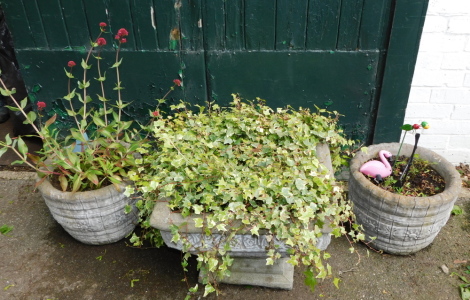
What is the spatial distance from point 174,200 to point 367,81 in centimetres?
181

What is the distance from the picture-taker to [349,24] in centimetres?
263

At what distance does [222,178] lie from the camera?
1.86 metres

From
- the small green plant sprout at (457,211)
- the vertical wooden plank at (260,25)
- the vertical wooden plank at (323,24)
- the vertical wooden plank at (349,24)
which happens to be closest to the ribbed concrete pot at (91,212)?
the vertical wooden plank at (260,25)

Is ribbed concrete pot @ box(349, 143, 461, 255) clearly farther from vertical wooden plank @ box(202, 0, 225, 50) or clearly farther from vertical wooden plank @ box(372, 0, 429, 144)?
vertical wooden plank @ box(202, 0, 225, 50)

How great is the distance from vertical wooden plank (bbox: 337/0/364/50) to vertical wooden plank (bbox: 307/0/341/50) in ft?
0.12

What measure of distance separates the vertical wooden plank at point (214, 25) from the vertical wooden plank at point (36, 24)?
3.97 feet

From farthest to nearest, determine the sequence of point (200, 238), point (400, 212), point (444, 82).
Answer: point (444, 82) → point (400, 212) → point (200, 238)

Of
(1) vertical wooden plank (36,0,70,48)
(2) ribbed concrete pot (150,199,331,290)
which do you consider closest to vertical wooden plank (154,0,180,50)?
(1) vertical wooden plank (36,0,70,48)

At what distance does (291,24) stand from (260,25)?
0.22 metres

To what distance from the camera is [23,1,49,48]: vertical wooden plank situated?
2672mm

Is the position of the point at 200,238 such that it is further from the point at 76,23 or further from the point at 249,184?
the point at 76,23

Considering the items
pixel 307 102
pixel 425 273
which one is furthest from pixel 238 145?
pixel 425 273

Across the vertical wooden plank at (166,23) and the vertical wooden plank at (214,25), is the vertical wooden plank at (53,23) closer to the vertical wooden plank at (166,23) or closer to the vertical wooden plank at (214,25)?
the vertical wooden plank at (166,23)

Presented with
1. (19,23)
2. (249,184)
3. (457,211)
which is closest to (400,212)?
(457,211)
